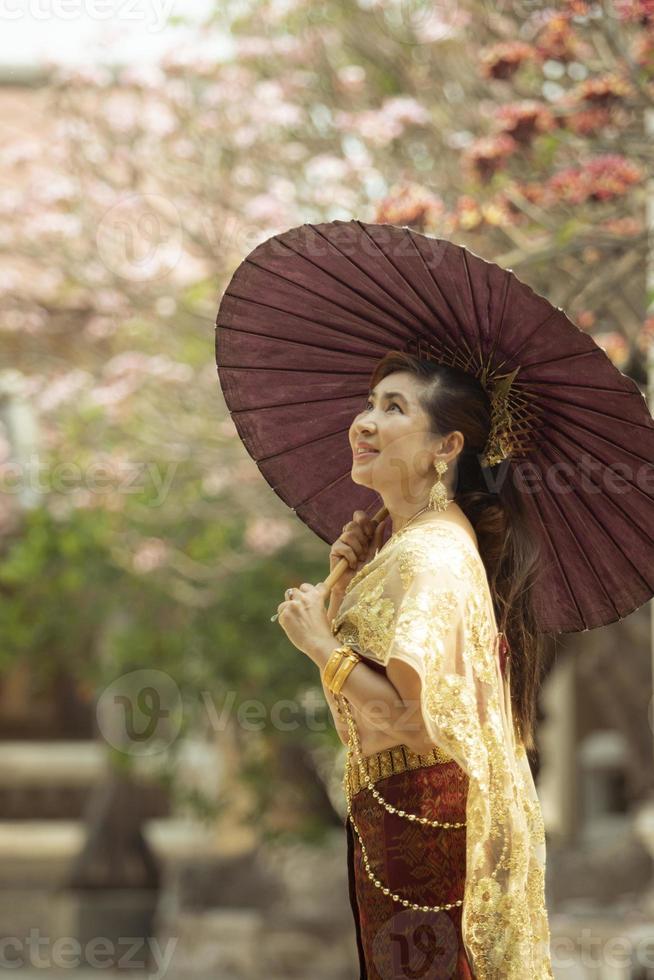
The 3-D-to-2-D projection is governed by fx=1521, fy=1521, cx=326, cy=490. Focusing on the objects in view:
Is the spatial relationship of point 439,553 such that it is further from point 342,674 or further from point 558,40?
point 558,40

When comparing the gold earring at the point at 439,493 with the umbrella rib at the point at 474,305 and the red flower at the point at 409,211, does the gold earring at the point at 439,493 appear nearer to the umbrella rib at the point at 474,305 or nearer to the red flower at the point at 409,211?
the umbrella rib at the point at 474,305

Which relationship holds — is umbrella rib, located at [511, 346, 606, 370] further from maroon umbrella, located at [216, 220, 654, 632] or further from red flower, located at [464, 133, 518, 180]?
red flower, located at [464, 133, 518, 180]

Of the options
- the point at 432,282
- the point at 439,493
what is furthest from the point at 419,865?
the point at 432,282

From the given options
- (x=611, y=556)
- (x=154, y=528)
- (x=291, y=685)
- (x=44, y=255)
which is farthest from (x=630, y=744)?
(x=611, y=556)

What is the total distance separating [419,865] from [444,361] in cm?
88

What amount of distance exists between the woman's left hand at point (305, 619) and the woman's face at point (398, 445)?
0.23m

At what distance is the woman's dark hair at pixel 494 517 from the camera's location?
2689 millimetres

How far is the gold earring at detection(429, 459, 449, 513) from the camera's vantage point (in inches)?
105

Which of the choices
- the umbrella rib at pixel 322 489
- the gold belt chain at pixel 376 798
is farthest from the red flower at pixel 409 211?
the gold belt chain at pixel 376 798

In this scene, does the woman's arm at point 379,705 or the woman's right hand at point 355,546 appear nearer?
the woman's arm at point 379,705

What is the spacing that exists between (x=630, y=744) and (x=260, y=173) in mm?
3748

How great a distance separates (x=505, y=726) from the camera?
261 cm

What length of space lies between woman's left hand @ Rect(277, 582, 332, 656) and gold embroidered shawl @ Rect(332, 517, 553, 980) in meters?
0.04

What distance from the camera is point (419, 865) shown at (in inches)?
99.6
